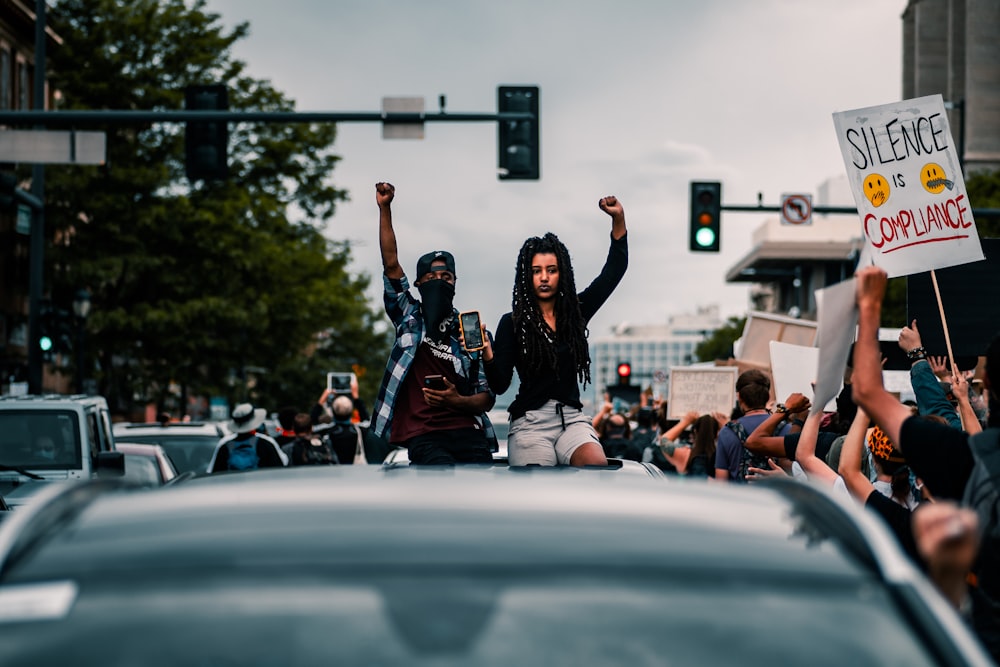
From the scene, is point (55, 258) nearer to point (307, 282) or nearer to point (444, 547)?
point (307, 282)

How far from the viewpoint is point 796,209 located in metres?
24.6

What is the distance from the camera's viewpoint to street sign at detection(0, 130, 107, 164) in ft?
53.6

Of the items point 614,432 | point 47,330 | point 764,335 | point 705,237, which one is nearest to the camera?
point 614,432

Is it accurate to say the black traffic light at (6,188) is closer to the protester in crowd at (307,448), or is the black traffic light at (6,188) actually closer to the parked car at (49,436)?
the protester in crowd at (307,448)

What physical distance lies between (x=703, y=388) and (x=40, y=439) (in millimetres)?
9165

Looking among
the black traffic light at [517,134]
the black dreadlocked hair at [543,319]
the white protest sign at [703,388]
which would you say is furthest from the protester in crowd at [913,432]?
the white protest sign at [703,388]

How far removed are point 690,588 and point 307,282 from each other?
39.4 metres

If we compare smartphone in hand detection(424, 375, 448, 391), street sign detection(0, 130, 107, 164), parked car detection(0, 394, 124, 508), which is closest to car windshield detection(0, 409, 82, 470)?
parked car detection(0, 394, 124, 508)

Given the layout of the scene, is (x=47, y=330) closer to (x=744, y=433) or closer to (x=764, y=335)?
(x=764, y=335)

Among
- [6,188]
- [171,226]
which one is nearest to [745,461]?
[6,188]

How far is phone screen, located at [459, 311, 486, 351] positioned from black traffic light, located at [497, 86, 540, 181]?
31.3 feet

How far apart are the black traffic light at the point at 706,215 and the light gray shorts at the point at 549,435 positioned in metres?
13.5

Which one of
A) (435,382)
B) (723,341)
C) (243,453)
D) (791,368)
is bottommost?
(723,341)

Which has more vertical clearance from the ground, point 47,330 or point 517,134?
point 517,134
